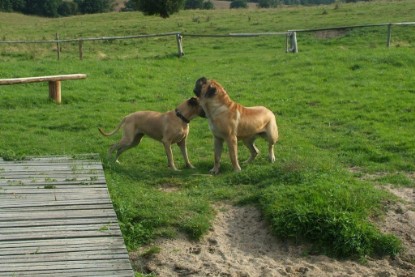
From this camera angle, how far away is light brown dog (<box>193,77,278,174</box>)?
1091 cm

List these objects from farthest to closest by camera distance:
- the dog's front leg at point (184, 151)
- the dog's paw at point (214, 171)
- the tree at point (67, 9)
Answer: the tree at point (67, 9), the dog's front leg at point (184, 151), the dog's paw at point (214, 171)

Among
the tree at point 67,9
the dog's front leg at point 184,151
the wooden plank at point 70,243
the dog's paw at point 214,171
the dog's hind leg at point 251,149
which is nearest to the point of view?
the wooden plank at point 70,243

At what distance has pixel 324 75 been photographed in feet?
64.9

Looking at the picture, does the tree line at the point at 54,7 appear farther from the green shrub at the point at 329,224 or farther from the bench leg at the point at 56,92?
the green shrub at the point at 329,224

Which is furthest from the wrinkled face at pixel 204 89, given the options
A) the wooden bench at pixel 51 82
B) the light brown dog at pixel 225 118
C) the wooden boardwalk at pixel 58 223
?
the wooden bench at pixel 51 82

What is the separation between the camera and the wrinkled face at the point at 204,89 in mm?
10867

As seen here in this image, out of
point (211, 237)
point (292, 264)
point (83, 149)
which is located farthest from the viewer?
point (83, 149)

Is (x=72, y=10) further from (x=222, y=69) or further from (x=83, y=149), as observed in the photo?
(x=83, y=149)

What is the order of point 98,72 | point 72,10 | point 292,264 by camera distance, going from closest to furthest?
point 292,264
point 98,72
point 72,10

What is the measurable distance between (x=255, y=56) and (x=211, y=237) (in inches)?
718

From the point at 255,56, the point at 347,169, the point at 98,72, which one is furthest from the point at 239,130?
the point at 255,56

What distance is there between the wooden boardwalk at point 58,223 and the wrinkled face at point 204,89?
182cm

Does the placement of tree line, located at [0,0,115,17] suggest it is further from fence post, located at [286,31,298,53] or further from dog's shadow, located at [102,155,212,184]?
dog's shadow, located at [102,155,212,184]

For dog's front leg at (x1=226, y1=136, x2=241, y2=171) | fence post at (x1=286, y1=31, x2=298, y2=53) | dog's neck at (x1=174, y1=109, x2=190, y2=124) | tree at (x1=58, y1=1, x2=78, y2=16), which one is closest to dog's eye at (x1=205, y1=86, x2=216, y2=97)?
dog's neck at (x1=174, y1=109, x2=190, y2=124)
